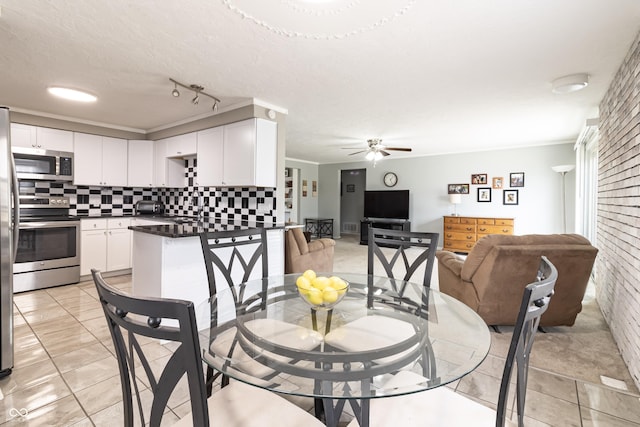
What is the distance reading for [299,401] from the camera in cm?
184

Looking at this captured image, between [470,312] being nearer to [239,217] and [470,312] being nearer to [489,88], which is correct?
[489,88]

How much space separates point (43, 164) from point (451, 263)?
5.14 meters

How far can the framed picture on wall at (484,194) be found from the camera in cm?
684

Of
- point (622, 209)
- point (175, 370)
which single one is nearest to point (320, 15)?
point (175, 370)

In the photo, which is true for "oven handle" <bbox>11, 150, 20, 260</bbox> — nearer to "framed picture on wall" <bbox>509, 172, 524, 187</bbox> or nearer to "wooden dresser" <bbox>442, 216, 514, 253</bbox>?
"wooden dresser" <bbox>442, 216, 514, 253</bbox>

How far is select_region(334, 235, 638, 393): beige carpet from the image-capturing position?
2.21 m

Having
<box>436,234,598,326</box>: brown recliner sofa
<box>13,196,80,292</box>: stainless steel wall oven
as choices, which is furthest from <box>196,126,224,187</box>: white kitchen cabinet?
<box>436,234,598,326</box>: brown recliner sofa

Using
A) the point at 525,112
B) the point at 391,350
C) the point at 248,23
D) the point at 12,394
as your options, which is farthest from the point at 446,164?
the point at 12,394

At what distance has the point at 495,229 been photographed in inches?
254

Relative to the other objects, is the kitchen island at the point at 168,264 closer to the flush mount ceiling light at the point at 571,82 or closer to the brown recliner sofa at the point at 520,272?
the brown recliner sofa at the point at 520,272

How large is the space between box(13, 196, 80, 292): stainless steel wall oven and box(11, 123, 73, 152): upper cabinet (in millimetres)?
679

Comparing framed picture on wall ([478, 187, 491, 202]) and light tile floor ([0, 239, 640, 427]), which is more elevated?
framed picture on wall ([478, 187, 491, 202])

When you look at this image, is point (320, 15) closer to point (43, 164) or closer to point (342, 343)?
point (342, 343)

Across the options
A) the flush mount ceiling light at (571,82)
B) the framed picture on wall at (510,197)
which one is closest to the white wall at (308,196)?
the framed picture on wall at (510,197)
